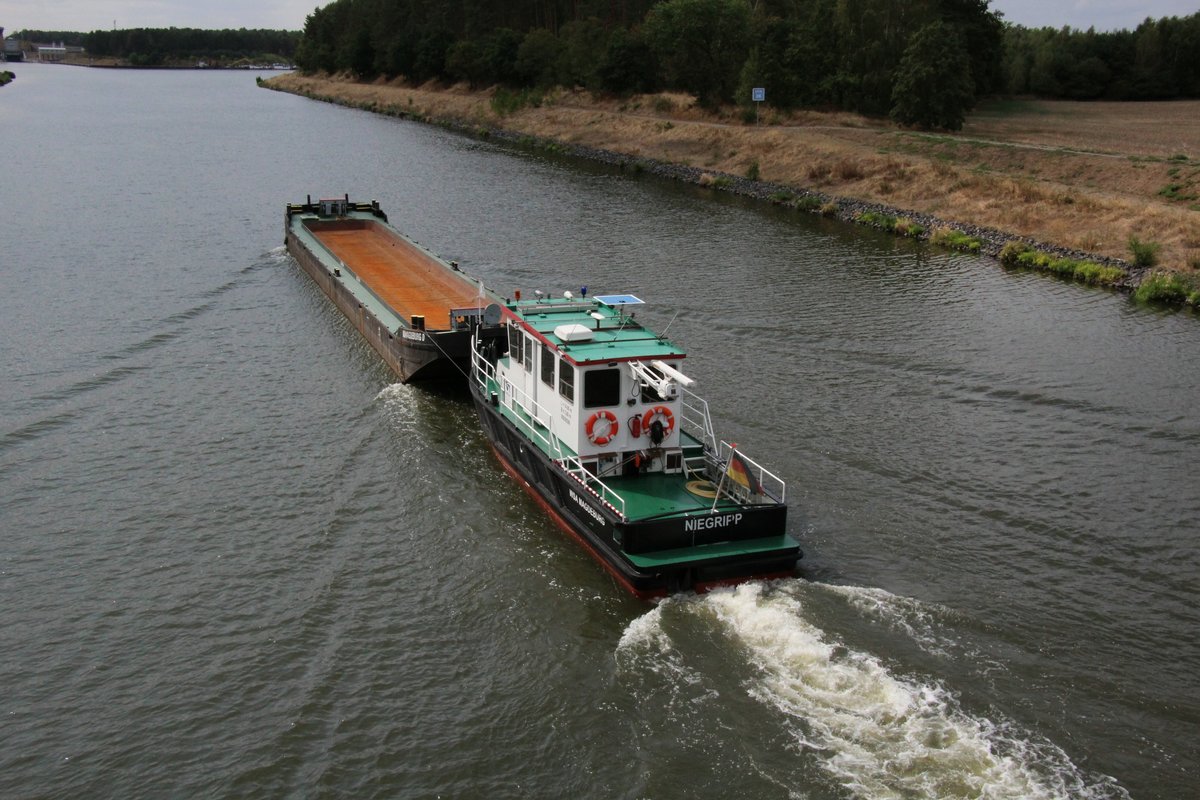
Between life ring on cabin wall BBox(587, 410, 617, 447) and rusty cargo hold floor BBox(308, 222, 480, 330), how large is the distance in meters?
11.3

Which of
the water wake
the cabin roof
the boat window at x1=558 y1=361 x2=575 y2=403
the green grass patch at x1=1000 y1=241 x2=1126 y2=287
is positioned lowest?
the water wake

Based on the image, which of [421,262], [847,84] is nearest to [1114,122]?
[847,84]

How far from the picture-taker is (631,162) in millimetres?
74750

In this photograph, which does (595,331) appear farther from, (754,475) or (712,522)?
(712,522)

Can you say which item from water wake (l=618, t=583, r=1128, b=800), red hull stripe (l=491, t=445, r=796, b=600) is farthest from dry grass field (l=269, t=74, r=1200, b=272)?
water wake (l=618, t=583, r=1128, b=800)

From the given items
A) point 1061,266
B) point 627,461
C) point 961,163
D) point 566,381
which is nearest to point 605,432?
point 627,461

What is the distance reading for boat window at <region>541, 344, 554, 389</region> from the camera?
21.0 metres

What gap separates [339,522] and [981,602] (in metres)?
12.1

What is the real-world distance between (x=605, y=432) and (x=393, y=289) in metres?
17.8

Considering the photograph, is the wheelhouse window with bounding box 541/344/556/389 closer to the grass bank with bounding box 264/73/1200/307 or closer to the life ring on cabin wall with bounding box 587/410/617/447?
the life ring on cabin wall with bounding box 587/410/617/447

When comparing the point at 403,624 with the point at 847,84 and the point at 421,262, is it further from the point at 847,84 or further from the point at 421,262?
the point at 847,84

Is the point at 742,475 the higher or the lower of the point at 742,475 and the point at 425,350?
the lower

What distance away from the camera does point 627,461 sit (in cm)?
1994

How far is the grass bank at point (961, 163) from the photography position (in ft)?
152
